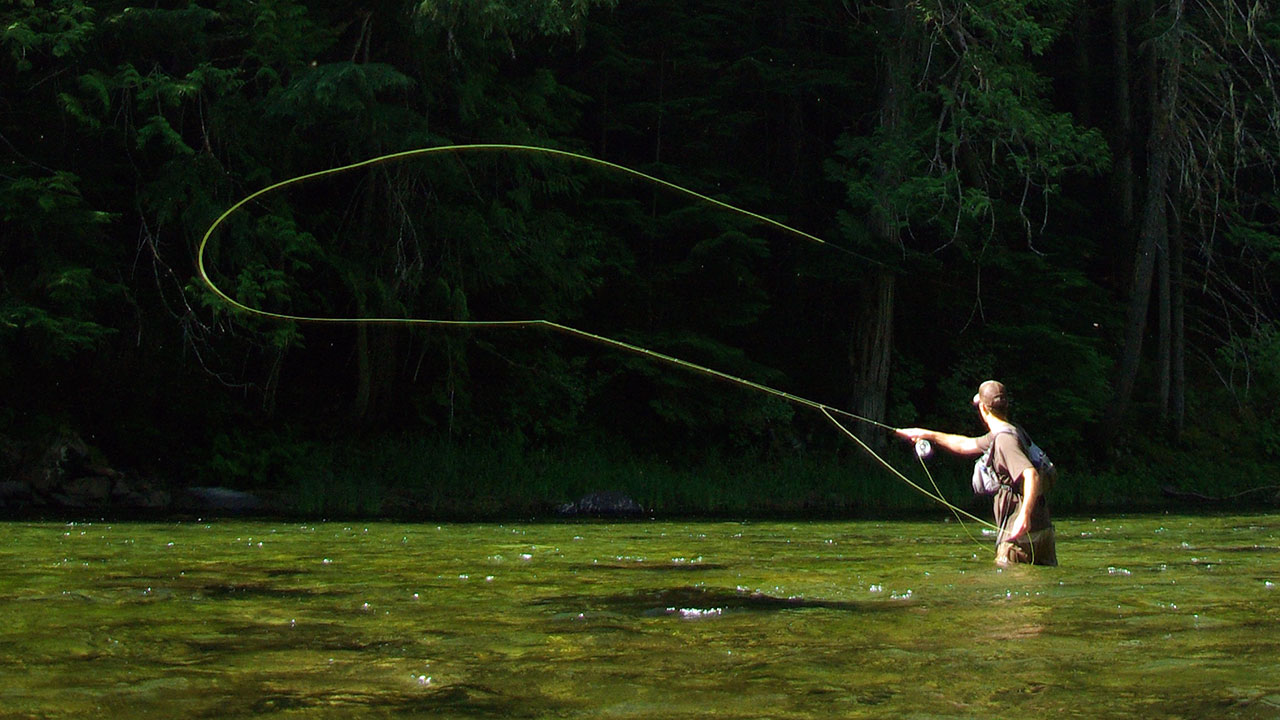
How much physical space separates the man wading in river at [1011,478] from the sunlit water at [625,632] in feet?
0.58

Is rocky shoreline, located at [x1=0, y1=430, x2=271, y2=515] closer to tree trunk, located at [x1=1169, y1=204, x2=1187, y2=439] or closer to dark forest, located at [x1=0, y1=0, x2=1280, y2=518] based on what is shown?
dark forest, located at [x1=0, y1=0, x2=1280, y2=518]

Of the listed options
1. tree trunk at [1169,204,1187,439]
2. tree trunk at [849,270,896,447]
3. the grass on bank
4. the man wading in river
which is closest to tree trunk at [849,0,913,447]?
tree trunk at [849,270,896,447]

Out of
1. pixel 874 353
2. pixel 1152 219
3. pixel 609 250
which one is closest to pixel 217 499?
pixel 609 250

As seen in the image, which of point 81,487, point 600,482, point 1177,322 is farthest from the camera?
point 1177,322

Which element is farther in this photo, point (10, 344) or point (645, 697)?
point (10, 344)

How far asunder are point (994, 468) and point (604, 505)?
9777 mm

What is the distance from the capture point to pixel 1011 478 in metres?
7.43

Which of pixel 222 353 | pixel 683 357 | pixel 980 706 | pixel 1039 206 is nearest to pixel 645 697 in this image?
pixel 980 706

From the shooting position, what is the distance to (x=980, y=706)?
3945 millimetres

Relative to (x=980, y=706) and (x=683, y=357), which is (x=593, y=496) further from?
(x=980, y=706)

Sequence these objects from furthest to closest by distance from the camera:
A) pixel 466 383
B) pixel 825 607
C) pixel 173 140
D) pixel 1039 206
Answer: pixel 1039 206 → pixel 466 383 → pixel 173 140 → pixel 825 607

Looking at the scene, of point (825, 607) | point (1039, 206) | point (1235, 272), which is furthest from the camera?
point (1235, 272)

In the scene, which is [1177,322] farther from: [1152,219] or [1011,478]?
[1011,478]

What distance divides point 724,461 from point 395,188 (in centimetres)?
635
